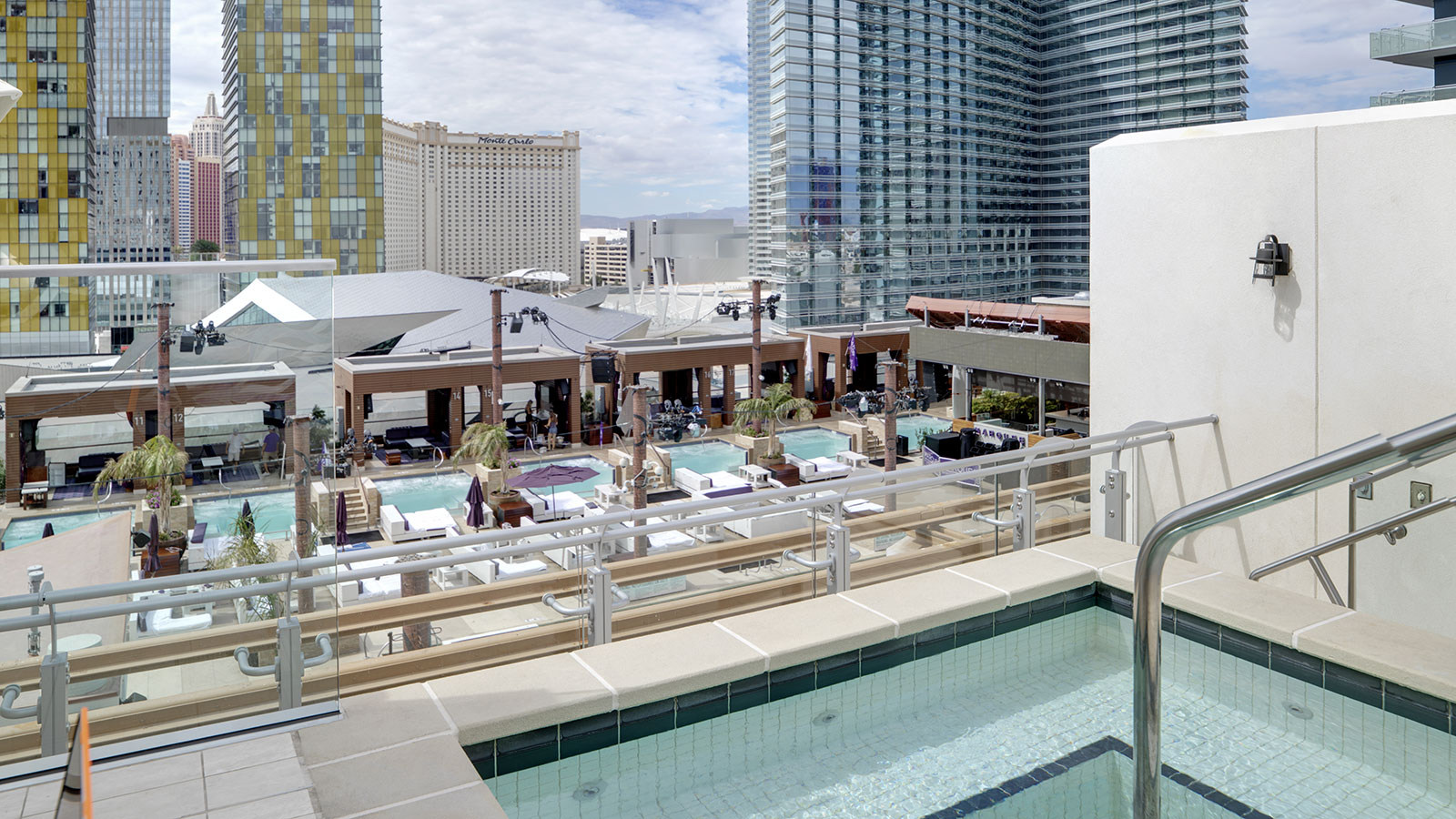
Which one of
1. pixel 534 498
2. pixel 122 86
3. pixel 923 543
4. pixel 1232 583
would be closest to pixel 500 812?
pixel 923 543

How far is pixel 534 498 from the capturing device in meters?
18.5

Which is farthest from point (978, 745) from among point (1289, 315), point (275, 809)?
point (1289, 315)

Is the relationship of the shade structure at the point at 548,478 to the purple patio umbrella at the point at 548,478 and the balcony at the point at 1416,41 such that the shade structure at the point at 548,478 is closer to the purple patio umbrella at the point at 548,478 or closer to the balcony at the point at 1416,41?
the purple patio umbrella at the point at 548,478

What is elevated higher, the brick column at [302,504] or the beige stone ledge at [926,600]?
the brick column at [302,504]

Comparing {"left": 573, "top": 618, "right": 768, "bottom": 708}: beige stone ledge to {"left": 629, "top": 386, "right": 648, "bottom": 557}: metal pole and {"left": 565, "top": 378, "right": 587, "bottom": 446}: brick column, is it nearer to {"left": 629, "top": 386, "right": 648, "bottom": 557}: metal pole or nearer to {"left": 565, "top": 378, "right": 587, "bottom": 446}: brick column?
{"left": 629, "top": 386, "right": 648, "bottom": 557}: metal pole

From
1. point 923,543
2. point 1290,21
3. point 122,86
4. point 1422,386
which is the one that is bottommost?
point 923,543

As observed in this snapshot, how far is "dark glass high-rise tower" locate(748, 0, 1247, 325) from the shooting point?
41281 mm

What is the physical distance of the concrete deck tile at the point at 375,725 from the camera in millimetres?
2494

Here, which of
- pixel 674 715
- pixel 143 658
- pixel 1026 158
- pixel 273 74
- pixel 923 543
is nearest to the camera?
pixel 143 658

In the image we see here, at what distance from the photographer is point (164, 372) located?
7.85ft

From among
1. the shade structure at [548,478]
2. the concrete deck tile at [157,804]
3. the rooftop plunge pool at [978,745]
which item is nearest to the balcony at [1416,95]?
the shade structure at [548,478]

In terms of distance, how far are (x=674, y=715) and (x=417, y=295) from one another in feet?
102

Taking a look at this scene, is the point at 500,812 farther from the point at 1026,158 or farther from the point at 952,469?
the point at 1026,158

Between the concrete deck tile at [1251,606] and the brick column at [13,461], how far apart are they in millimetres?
3594
